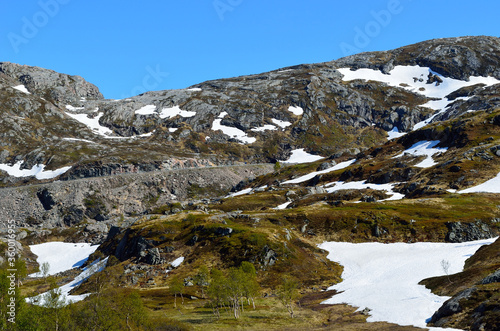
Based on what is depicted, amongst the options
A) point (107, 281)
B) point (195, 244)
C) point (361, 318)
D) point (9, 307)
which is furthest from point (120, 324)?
point (195, 244)

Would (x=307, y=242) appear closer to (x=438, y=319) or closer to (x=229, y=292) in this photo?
(x=229, y=292)

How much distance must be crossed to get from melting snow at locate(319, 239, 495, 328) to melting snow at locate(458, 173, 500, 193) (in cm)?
6180

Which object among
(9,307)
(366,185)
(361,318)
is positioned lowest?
(361,318)

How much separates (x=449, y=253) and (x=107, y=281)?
93395 mm

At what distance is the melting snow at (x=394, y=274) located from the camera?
2404 inches

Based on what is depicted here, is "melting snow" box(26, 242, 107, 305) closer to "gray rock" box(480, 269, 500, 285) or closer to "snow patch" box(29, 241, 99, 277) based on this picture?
"snow patch" box(29, 241, 99, 277)

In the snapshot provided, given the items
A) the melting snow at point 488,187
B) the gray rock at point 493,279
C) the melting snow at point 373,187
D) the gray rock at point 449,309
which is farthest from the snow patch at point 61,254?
the melting snow at point 488,187

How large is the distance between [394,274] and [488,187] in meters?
93.2

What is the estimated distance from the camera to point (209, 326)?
63531mm

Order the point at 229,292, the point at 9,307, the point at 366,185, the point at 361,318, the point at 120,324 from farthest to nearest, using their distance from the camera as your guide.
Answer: the point at 366,185 < the point at 229,292 < the point at 361,318 < the point at 120,324 < the point at 9,307

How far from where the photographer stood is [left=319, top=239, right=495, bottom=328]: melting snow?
200 ft

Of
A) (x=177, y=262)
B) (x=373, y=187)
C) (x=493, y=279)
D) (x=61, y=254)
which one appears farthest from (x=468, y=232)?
(x=61, y=254)

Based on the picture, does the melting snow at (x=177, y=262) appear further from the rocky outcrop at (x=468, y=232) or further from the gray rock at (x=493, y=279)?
the gray rock at (x=493, y=279)

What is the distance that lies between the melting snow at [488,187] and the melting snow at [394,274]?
6180 centimetres
